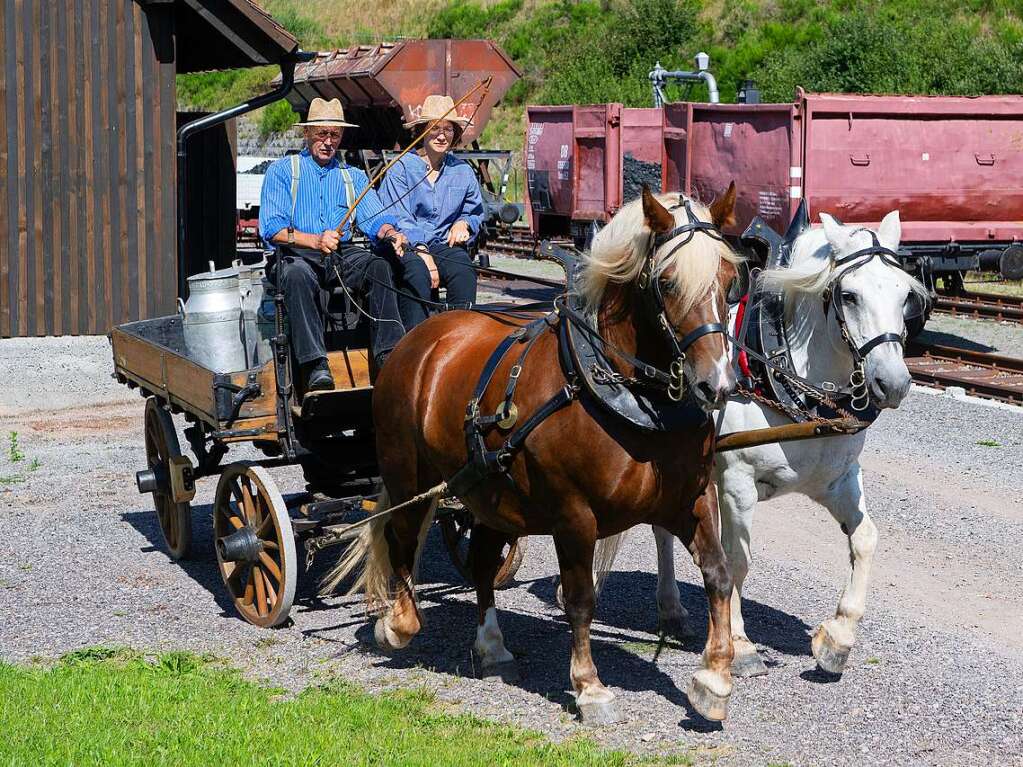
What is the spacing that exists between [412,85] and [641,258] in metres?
22.5

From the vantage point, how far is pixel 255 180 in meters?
30.5

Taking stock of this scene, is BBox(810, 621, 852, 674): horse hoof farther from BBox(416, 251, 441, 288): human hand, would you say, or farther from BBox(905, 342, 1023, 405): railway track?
BBox(905, 342, 1023, 405): railway track

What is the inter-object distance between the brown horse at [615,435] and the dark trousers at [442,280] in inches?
38.2

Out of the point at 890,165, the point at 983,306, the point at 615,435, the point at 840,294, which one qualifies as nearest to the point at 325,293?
the point at 615,435

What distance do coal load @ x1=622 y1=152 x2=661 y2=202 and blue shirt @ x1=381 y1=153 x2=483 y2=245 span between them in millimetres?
11794

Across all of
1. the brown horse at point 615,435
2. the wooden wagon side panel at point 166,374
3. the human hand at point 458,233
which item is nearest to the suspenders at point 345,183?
the human hand at point 458,233

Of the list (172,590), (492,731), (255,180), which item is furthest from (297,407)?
(255,180)

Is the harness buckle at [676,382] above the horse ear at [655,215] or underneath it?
underneath

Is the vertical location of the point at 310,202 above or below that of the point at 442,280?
above

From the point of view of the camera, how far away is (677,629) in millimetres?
6652

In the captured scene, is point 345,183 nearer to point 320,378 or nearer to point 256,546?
point 320,378

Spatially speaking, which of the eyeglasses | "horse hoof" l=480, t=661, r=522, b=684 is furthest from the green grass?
the eyeglasses

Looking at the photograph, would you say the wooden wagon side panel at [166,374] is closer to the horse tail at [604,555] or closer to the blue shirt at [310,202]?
the blue shirt at [310,202]

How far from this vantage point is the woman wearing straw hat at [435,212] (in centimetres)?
713
